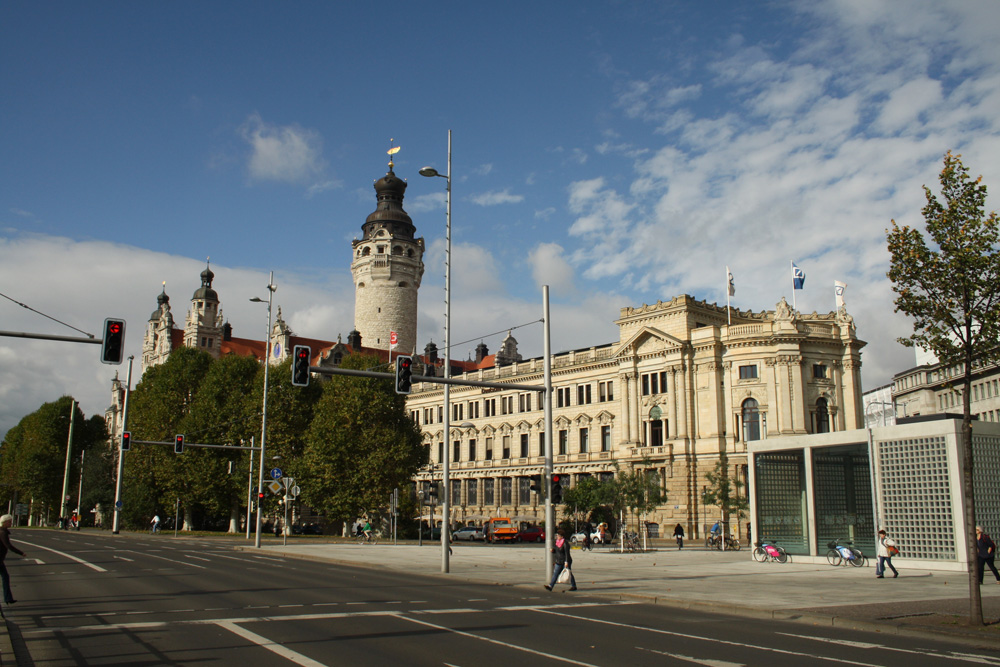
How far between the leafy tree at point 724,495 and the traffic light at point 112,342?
4102cm

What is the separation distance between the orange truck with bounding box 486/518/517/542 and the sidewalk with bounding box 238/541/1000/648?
23.1 meters

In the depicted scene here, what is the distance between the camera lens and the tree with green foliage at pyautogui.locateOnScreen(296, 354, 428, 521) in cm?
5825

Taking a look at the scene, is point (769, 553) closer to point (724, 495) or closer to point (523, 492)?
point (724, 495)

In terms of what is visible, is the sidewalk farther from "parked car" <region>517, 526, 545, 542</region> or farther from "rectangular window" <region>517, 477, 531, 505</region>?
"rectangular window" <region>517, 477, 531, 505</region>

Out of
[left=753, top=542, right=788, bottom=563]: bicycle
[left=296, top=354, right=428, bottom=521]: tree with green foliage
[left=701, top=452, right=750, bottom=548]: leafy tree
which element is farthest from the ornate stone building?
[left=753, top=542, right=788, bottom=563]: bicycle

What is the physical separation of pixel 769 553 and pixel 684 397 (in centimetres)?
3118

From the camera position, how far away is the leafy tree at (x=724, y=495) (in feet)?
174

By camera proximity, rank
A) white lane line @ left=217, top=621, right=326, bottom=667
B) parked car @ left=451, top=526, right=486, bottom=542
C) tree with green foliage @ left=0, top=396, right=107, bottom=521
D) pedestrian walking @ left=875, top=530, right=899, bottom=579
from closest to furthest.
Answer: white lane line @ left=217, top=621, right=326, bottom=667 → pedestrian walking @ left=875, top=530, right=899, bottom=579 → parked car @ left=451, top=526, right=486, bottom=542 → tree with green foliage @ left=0, top=396, right=107, bottom=521

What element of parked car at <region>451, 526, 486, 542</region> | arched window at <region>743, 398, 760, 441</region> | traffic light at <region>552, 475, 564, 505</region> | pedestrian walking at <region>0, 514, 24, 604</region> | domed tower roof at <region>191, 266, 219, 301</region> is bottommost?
parked car at <region>451, 526, 486, 542</region>

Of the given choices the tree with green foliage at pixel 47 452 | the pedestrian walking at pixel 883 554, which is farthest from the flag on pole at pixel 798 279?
the tree with green foliage at pixel 47 452

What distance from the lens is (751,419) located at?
62.4 metres

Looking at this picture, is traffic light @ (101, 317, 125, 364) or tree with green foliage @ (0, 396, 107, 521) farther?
tree with green foliage @ (0, 396, 107, 521)

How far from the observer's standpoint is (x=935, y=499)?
27875mm

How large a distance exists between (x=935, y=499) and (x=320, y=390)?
5161 centimetres
